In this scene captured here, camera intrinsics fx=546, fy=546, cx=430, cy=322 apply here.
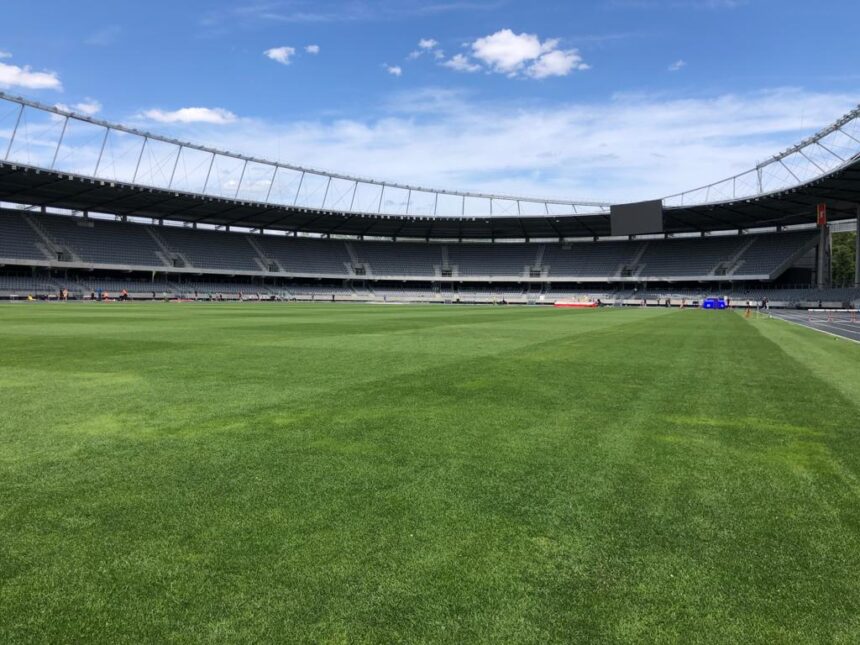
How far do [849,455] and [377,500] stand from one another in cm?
480

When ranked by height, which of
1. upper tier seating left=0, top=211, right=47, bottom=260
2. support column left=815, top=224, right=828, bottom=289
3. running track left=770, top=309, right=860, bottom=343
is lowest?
upper tier seating left=0, top=211, right=47, bottom=260

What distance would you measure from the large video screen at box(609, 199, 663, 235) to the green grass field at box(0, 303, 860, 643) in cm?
7276

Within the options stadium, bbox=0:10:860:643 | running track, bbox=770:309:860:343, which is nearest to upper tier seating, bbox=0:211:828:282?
running track, bbox=770:309:860:343

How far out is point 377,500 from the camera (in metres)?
4.20

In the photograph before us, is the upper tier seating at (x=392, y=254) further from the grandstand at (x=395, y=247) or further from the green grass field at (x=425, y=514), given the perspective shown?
the green grass field at (x=425, y=514)

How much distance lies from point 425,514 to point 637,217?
79819 millimetres

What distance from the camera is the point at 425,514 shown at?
3951mm

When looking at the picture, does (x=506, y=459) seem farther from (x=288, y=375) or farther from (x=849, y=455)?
(x=288, y=375)

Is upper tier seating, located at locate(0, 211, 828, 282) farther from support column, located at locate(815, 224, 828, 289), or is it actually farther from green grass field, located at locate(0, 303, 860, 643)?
green grass field, located at locate(0, 303, 860, 643)

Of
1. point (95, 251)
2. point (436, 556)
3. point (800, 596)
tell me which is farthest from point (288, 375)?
point (95, 251)

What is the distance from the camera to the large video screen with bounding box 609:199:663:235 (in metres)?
75.4

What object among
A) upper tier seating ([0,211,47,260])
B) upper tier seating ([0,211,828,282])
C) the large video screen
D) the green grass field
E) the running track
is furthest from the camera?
Result: the large video screen

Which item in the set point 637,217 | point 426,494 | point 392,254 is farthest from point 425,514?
point 392,254

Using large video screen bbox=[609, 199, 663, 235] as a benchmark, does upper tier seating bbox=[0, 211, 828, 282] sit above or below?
below
